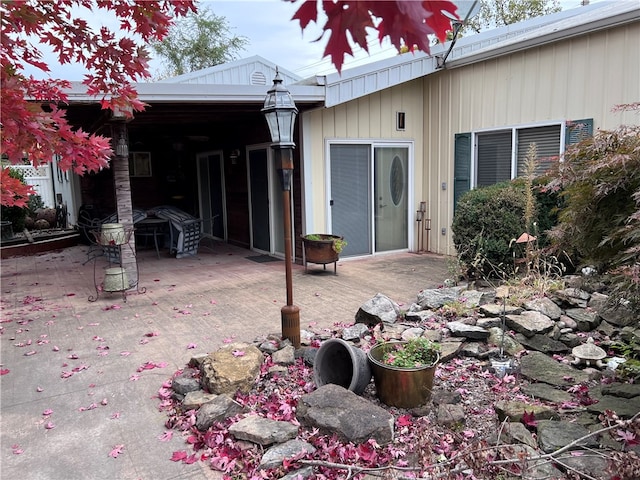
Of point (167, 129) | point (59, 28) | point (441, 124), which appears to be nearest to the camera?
point (59, 28)

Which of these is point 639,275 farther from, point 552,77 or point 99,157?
point 552,77

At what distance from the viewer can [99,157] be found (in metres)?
2.18

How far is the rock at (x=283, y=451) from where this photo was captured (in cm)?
228

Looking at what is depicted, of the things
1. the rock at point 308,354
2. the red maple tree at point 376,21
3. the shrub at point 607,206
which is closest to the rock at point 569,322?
the shrub at point 607,206

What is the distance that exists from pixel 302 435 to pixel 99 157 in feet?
5.75

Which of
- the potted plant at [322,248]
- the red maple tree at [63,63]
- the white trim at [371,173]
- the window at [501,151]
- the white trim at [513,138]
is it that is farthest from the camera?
the white trim at [371,173]

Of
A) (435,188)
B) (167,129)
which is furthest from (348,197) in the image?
(167,129)

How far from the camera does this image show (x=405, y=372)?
8.96ft

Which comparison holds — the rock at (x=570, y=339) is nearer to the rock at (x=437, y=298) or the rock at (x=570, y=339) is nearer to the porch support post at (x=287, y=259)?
the rock at (x=437, y=298)

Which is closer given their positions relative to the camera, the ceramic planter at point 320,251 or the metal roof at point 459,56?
the metal roof at point 459,56

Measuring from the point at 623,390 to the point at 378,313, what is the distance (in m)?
1.98

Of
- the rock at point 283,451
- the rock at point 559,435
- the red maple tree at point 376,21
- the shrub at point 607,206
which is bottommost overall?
the rock at point 283,451

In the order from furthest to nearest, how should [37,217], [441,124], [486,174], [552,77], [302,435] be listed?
[37,217]
[441,124]
[486,174]
[552,77]
[302,435]

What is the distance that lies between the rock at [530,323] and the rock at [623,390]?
0.85 m
